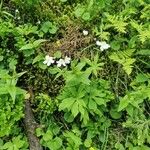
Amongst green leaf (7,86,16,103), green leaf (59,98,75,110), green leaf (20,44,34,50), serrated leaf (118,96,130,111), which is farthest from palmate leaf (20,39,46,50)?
serrated leaf (118,96,130,111)

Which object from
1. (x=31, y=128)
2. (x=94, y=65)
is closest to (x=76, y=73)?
(x=94, y=65)

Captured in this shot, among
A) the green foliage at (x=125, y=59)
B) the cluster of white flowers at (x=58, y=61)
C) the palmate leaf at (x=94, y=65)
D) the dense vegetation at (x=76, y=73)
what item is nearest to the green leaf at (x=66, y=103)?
the dense vegetation at (x=76, y=73)

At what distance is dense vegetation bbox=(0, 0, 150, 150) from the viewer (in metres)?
3.66

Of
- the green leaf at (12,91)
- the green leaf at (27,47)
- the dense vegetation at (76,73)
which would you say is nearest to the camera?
the green leaf at (12,91)

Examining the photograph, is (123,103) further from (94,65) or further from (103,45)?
(103,45)

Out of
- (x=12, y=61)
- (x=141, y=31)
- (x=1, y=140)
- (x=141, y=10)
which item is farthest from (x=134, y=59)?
(x=1, y=140)

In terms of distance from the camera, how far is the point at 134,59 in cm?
383

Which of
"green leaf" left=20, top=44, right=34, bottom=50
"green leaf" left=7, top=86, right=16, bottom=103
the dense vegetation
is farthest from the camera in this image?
"green leaf" left=20, top=44, right=34, bottom=50

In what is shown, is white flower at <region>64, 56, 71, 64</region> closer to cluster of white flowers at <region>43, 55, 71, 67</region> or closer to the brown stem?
cluster of white flowers at <region>43, 55, 71, 67</region>

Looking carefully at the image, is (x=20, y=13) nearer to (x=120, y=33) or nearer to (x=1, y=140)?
(x=120, y=33)

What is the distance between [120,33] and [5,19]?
46.1 inches

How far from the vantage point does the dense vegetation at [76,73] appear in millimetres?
3660

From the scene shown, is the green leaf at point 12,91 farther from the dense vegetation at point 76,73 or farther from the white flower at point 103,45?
the white flower at point 103,45

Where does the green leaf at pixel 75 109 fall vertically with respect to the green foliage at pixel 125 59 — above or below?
below
